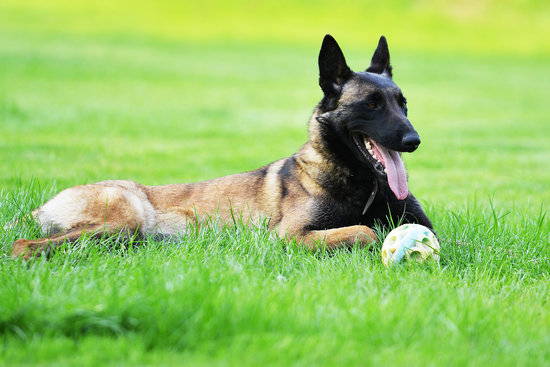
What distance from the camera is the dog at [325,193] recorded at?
5312 mm

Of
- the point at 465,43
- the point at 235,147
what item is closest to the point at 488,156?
the point at 235,147

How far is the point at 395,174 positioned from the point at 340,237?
0.60 metres

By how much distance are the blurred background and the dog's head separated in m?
2.68

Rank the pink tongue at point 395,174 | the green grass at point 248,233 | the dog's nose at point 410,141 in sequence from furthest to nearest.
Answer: the pink tongue at point 395,174, the dog's nose at point 410,141, the green grass at point 248,233

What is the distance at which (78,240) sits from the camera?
506 centimetres

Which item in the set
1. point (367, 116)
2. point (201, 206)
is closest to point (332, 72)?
point (367, 116)

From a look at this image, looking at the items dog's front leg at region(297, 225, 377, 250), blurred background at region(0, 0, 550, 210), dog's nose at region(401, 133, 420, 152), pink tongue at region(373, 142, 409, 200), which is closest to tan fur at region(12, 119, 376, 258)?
dog's front leg at region(297, 225, 377, 250)

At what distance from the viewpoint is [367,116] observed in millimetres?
5402

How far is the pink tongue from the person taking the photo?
17.5 ft

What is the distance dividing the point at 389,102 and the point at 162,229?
189cm

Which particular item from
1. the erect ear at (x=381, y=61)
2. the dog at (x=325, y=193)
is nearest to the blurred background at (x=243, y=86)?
the dog at (x=325, y=193)

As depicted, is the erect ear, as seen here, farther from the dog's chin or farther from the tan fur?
the dog's chin

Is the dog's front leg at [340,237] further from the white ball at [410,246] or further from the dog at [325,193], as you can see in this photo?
the white ball at [410,246]

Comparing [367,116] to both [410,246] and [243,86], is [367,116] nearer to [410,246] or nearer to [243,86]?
[410,246]
